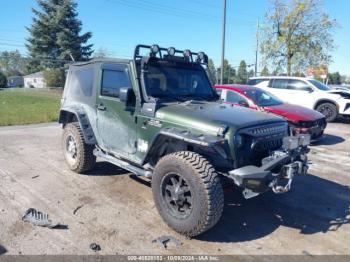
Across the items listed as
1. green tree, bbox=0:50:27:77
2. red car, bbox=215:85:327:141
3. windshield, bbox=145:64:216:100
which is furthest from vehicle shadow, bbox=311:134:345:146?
green tree, bbox=0:50:27:77

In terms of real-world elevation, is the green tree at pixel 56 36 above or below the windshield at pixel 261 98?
above

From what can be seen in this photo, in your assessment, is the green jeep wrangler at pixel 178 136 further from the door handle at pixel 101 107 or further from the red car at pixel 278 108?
the red car at pixel 278 108

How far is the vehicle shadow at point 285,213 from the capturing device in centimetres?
387

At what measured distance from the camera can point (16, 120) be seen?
12.3 metres

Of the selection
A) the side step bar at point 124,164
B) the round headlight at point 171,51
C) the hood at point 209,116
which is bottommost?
the side step bar at point 124,164

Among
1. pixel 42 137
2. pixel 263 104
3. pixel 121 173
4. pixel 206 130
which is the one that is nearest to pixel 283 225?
pixel 206 130

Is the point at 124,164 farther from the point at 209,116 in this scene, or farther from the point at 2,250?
the point at 2,250

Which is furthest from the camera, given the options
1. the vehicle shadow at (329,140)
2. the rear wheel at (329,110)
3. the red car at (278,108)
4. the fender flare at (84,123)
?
the rear wheel at (329,110)

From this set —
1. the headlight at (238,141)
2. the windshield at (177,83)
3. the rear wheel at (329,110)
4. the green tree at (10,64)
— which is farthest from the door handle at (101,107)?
the green tree at (10,64)

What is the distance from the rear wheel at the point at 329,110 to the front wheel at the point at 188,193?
1044 cm

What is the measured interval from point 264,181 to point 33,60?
143 ft

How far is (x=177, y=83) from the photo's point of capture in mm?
4816

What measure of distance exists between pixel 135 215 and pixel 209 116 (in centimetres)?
163

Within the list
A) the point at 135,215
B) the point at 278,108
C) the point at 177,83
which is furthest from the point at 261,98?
the point at 135,215
